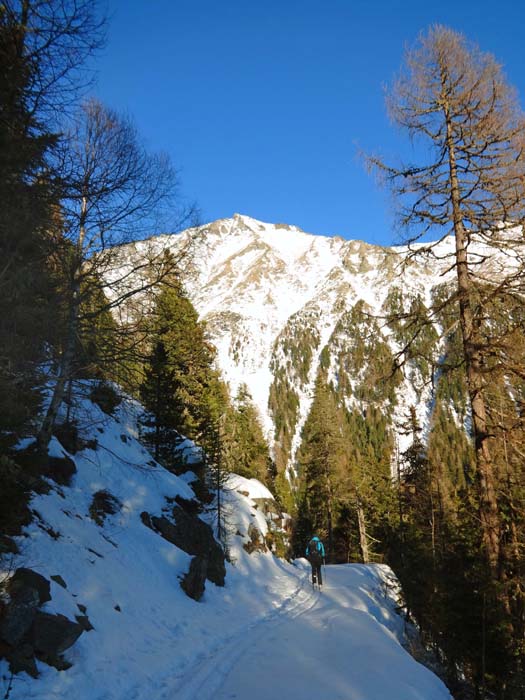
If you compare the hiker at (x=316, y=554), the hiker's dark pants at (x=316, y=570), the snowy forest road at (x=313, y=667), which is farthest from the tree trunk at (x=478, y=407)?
the hiker's dark pants at (x=316, y=570)

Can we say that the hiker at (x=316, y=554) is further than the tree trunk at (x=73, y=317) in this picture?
Yes

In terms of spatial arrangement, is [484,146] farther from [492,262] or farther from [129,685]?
[129,685]

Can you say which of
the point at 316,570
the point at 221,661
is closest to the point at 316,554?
the point at 316,570

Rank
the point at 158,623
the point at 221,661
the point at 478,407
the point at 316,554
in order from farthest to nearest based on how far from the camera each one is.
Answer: the point at 316,554 → the point at 158,623 → the point at 221,661 → the point at 478,407

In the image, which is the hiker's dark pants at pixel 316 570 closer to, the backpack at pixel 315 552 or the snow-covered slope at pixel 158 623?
the backpack at pixel 315 552

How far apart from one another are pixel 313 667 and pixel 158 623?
183 inches

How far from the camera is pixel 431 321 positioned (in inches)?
311

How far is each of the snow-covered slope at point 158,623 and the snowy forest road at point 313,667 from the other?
3 cm

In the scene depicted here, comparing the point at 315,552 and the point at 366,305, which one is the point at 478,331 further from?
the point at 315,552

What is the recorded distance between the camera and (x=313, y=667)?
21.9 feet

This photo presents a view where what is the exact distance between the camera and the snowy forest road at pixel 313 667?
573 cm

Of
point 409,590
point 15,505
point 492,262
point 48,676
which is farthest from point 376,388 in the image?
point 409,590

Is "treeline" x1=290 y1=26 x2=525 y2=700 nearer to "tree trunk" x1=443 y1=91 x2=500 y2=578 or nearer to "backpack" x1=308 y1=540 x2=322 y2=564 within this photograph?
"tree trunk" x1=443 y1=91 x2=500 y2=578

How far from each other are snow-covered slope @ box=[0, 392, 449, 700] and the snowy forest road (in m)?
0.03
